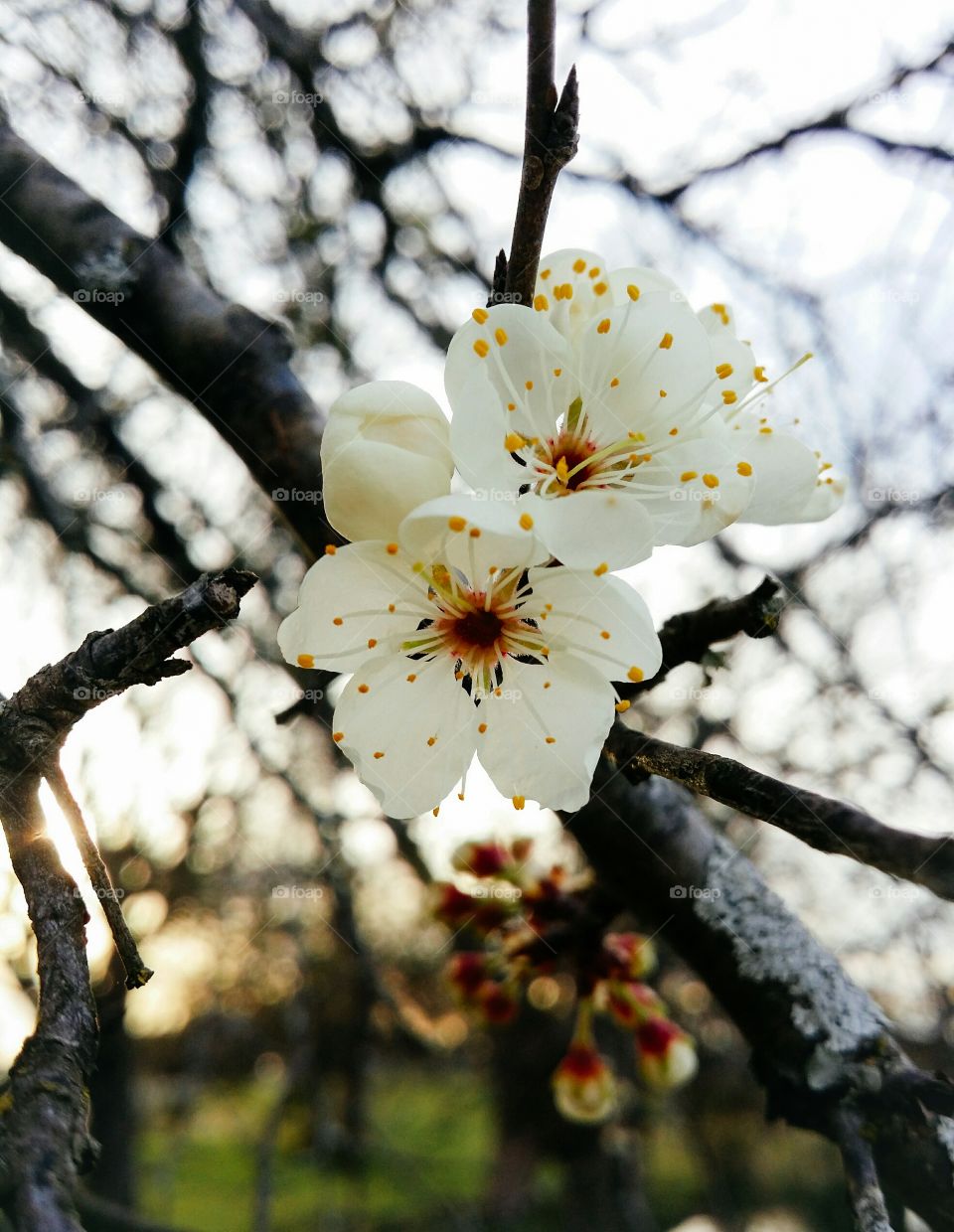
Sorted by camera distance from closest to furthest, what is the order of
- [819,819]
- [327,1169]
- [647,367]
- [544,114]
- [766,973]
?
1. [819,819]
2. [544,114]
3. [647,367]
4. [766,973]
5. [327,1169]

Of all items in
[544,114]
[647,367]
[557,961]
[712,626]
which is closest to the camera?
[544,114]

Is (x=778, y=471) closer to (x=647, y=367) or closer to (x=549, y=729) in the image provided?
(x=647, y=367)

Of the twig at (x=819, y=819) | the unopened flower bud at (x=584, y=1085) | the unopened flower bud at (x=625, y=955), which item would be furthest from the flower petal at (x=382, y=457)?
the unopened flower bud at (x=584, y=1085)

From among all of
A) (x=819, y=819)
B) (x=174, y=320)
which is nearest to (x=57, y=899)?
(x=819, y=819)

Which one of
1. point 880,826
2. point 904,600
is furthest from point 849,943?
point 880,826

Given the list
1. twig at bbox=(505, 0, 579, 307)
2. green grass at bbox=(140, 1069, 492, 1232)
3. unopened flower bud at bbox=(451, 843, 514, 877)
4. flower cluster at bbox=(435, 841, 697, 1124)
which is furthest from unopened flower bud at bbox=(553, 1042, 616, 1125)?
green grass at bbox=(140, 1069, 492, 1232)

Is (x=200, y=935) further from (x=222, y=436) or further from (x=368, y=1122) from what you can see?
(x=222, y=436)

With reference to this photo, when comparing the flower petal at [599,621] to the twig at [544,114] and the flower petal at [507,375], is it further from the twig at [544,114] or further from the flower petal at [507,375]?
the twig at [544,114]
